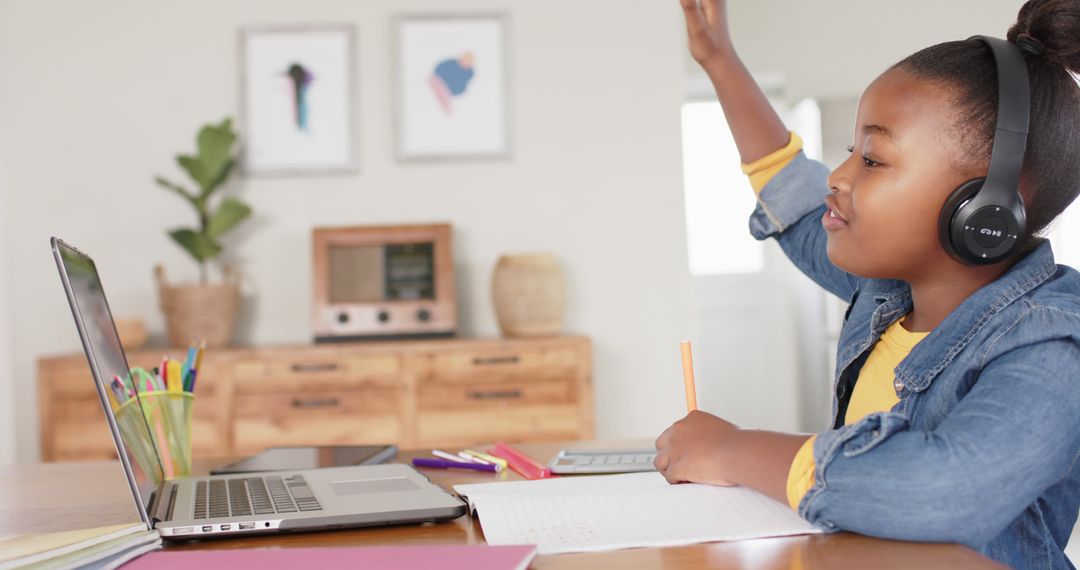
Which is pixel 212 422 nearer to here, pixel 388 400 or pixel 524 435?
pixel 388 400

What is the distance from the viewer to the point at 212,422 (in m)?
3.23

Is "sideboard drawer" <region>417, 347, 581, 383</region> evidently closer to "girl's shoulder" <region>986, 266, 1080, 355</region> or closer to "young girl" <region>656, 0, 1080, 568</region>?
"young girl" <region>656, 0, 1080, 568</region>

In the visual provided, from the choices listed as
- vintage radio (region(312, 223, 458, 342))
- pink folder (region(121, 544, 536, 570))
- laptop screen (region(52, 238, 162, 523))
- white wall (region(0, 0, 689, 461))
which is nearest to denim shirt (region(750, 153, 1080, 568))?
pink folder (region(121, 544, 536, 570))

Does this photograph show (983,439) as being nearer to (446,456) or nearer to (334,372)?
(446,456)

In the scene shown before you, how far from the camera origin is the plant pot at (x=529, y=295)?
343 centimetres

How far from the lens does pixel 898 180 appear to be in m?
0.92

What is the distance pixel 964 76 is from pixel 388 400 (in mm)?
2565

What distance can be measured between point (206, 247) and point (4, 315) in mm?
812

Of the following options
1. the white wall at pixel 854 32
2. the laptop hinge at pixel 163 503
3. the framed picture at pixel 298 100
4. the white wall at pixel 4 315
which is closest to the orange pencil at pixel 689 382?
the laptop hinge at pixel 163 503

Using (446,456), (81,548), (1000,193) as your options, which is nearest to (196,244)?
(446,456)

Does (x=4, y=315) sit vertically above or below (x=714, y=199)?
below

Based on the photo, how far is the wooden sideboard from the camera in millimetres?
3244

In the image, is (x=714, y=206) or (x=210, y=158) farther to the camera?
(x=714, y=206)

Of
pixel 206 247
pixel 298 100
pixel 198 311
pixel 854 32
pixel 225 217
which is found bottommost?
pixel 198 311
